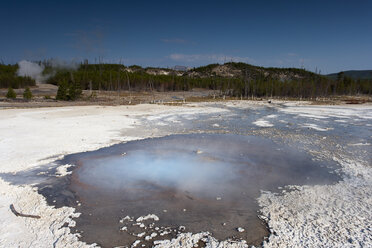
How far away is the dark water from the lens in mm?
5477

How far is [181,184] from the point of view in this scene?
755 cm

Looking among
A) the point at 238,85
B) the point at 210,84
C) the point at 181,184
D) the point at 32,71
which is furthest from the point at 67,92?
the point at 210,84

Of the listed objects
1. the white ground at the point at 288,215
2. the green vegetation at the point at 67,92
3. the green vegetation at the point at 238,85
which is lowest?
the white ground at the point at 288,215

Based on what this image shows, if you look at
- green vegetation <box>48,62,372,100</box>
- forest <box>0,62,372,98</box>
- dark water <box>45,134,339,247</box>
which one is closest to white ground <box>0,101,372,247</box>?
dark water <box>45,134,339,247</box>

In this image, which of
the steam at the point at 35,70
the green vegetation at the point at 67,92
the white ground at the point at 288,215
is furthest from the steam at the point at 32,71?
the white ground at the point at 288,215

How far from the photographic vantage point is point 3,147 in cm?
1147

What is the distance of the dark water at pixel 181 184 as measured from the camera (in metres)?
5.48

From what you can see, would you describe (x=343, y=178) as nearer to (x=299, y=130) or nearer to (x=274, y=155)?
(x=274, y=155)

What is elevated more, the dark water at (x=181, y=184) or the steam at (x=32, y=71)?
the steam at (x=32, y=71)

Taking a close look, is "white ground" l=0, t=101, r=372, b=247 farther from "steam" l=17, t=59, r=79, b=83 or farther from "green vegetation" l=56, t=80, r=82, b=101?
"steam" l=17, t=59, r=79, b=83

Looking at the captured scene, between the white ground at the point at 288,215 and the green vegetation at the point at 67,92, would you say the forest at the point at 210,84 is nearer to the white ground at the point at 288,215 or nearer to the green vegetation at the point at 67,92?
the green vegetation at the point at 67,92

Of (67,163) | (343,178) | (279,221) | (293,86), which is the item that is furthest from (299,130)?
(293,86)

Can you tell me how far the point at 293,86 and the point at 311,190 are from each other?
6936 centimetres

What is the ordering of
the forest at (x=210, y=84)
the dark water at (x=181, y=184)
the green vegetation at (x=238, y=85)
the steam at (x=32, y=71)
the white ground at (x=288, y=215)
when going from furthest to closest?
the steam at (x=32, y=71) → the forest at (x=210, y=84) → the green vegetation at (x=238, y=85) → the dark water at (x=181, y=184) → the white ground at (x=288, y=215)
